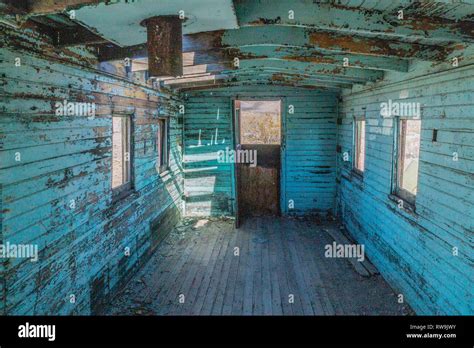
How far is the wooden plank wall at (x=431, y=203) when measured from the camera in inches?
142

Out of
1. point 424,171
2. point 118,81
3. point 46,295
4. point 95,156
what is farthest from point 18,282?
point 424,171

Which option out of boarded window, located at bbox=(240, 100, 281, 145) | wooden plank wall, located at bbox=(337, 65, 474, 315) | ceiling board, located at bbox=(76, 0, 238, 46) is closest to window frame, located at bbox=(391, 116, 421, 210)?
wooden plank wall, located at bbox=(337, 65, 474, 315)

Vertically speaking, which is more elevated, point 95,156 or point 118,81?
point 118,81

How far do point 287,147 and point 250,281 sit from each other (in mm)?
4367

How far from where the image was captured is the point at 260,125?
56.6ft

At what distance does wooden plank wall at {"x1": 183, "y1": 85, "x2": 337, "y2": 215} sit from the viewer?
29.6ft

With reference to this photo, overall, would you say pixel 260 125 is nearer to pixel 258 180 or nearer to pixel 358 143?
pixel 258 180

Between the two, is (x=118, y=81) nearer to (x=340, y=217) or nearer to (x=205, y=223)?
(x=205, y=223)

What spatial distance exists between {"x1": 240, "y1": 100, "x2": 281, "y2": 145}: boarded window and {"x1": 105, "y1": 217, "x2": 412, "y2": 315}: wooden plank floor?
929 centimetres

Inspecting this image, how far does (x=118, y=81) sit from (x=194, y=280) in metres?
3.19

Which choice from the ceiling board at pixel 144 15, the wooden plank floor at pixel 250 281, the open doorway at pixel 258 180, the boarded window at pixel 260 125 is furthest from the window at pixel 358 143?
the boarded window at pixel 260 125

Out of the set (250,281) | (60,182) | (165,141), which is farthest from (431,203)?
(165,141)

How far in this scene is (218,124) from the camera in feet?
30.1

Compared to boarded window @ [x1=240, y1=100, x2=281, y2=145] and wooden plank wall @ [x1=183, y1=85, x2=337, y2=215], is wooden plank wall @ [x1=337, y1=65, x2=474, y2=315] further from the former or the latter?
boarded window @ [x1=240, y1=100, x2=281, y2=145]
